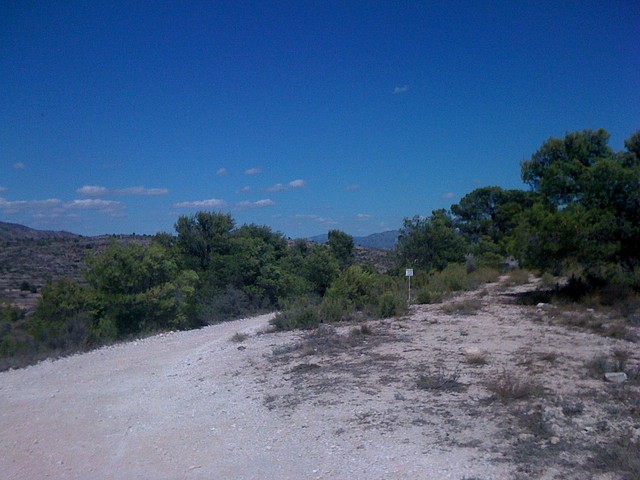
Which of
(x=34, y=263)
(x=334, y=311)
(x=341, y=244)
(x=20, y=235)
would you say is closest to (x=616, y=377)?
(x=334, y=311)

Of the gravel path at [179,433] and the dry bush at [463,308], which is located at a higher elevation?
the dry bush at [463,308]

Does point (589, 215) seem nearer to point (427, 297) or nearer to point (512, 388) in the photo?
point (427, 297)

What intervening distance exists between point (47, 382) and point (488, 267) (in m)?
24.7

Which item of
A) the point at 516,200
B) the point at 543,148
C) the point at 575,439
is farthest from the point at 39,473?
the point at 516,200

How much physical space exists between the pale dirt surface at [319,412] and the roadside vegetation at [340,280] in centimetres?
344

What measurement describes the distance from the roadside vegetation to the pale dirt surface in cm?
344

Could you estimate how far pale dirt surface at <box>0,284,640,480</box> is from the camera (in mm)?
7152

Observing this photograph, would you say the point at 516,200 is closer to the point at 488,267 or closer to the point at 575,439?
the point at 488,267

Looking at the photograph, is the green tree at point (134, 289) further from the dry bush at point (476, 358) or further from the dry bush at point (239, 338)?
the dry bush at point (476, 358)

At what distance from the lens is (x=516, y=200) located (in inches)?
1727

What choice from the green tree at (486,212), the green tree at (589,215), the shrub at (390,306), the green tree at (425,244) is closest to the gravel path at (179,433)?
the shrub at (390,306)

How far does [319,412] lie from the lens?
9102 millimetres

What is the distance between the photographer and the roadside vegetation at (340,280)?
18.6 meters

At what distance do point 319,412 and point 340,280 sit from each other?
1274 cm
